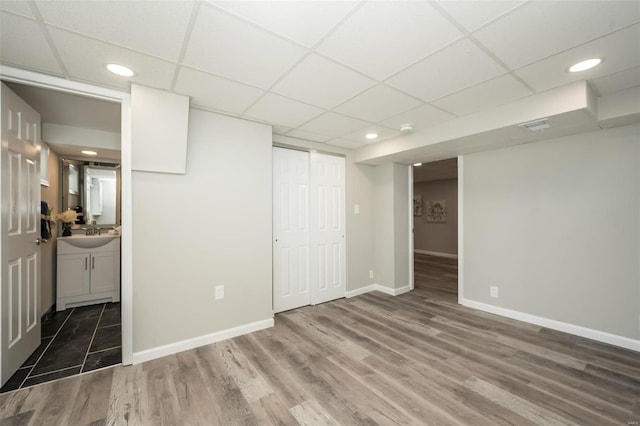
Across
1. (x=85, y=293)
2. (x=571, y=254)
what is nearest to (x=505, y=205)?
(x=571, y=254)

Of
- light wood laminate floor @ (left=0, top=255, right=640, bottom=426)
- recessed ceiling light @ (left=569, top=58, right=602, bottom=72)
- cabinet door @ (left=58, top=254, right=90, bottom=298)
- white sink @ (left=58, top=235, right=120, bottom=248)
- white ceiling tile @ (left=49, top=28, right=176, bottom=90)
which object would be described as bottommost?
light wood laminate floor @ (left=0, top=255, right=640, bottom=426)

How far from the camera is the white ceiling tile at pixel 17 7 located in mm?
1302

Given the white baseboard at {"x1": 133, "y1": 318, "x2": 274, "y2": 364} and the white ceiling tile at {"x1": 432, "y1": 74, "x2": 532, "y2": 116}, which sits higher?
the white ceiling tile at {"x1": 432, "y1": 74, "x2": 532, "y2": 116}

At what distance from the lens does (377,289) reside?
14.9 feet

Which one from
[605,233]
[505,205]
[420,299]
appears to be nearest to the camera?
[605,233]

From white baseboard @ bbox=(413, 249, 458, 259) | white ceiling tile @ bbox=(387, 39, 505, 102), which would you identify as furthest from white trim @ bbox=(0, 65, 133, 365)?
white baseboard @ bbox=(413, 249, 458, 259)

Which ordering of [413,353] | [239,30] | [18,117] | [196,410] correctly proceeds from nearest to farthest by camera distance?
[239,30]
[196,410]
[18,117]
[413,353]

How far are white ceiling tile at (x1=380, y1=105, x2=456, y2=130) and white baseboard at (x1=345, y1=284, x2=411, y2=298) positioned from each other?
102 inches

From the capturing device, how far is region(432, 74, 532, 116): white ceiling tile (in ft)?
7.00

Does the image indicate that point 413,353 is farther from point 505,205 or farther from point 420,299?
point 505,205

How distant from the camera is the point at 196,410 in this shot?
1.77 m

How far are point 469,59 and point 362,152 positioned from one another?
8.04ft

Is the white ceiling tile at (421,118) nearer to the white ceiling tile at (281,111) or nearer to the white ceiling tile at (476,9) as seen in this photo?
the white ceiling tile at (281,111)

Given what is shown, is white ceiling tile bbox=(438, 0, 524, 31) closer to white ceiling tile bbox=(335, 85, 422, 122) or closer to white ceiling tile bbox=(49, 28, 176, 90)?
white ceiling tile bbox=(335, 85, 422, 122)
